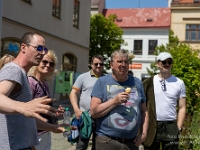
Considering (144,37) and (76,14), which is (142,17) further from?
(76,14)

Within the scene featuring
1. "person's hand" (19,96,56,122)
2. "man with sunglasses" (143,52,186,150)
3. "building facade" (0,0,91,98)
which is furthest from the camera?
"building facade" (0,0,91,98)

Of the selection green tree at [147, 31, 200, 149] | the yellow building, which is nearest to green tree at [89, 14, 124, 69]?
the yellow building

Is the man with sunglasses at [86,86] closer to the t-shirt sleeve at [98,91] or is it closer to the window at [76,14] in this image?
the t-shirt sleeve at [98,91]

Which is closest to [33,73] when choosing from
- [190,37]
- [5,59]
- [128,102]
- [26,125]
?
[5,59]

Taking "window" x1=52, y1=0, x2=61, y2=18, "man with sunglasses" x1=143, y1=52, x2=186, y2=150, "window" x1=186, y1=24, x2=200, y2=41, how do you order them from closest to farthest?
"man with sunglasses" x1=143, y1=52, x2=186, y2=150, "window" x1=52, y1=0, x2=61, y2=18, "window" x1=186, y1=24, x2=200, y2=41

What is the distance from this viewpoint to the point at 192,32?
3512 cm

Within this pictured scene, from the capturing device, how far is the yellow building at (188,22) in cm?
3506

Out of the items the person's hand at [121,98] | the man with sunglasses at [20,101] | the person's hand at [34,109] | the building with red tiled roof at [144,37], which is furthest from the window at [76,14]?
the person's hand at [34,109]

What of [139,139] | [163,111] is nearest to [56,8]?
[163,111]

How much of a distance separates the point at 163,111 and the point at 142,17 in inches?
1445

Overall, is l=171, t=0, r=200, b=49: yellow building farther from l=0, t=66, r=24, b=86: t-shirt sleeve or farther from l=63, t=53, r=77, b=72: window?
l=0, t=66, r=24, b=86: t-shirt sleeve

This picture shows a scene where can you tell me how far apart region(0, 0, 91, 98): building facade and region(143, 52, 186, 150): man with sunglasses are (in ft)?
20.1

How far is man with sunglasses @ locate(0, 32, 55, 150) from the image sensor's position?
1.84 meters

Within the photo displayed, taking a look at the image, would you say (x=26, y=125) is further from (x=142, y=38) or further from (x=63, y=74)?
(x=142, y=38)
